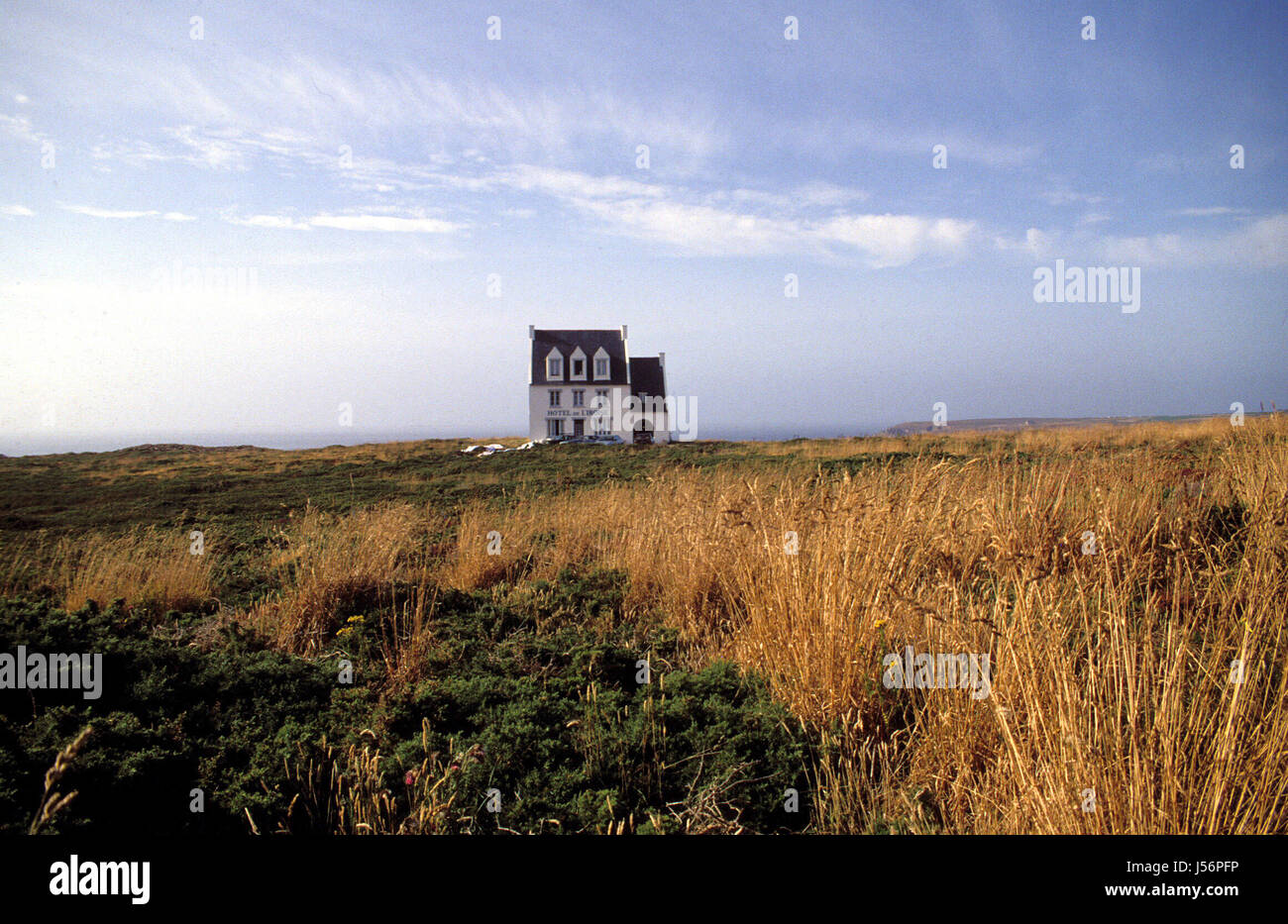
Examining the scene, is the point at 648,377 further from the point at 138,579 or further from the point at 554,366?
the point at 138,579

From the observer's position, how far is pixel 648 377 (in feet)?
136

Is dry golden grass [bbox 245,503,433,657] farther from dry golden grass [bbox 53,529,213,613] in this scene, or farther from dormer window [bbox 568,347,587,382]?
dormer window [bbox 568,347,587,382]

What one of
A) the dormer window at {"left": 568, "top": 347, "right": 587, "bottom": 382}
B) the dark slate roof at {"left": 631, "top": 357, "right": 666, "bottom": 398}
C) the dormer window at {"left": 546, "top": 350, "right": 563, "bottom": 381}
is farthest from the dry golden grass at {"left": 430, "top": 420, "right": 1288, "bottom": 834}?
the dark slate roof at {"left": 631, "top": 357, "right": 666, "bottom": 398}

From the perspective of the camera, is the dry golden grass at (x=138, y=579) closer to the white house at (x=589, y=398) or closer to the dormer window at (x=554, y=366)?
the white house at (x=589, y=398)

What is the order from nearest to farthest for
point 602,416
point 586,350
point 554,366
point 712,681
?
1. point 712,681
2. point 602,416
3. point 554,366
4. point 586,350

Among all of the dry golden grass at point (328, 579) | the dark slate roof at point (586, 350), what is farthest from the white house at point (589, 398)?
the dry golden grass at point (328, 579)

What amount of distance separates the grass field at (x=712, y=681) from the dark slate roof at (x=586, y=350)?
3261cm

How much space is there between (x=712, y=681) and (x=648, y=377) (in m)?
37.7

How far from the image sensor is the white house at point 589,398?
39000 mm

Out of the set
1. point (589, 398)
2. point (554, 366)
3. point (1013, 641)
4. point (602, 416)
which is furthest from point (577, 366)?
point (1013, 641)

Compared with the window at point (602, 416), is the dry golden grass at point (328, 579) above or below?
below
